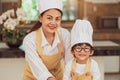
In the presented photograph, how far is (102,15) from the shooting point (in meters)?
5.52

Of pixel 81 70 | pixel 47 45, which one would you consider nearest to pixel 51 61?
pixel 47 45

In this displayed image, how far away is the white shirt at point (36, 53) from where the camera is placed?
1.47 metres

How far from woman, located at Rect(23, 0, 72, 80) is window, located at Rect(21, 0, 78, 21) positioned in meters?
3.79

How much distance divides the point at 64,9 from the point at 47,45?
3.93m

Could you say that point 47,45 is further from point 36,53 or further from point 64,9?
point 64,9

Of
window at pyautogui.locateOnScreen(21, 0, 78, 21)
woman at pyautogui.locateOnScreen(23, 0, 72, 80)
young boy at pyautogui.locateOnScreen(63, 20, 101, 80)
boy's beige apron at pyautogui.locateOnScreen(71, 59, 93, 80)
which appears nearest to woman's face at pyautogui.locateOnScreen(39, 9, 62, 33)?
woman at pyautogui.locateOnScreen(23, 0, 72, 80)

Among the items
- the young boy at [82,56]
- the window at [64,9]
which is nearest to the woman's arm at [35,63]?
the young boy at [82,56]

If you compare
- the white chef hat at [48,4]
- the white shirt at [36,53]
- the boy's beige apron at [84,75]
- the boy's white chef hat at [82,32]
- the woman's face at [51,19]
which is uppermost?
the white chef hat at [48,4]

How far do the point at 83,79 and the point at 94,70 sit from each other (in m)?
0.07

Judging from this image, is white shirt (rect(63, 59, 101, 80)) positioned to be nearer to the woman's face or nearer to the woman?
the woman

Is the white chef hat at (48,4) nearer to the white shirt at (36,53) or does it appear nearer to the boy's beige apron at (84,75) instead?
the white shirt at (36,53)

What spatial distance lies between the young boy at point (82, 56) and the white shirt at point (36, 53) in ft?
0.39

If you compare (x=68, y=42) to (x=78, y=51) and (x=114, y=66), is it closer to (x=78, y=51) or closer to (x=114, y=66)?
(x=78, y=51)

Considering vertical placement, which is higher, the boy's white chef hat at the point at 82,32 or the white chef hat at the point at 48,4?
the white chef hat at the point at 48,4
